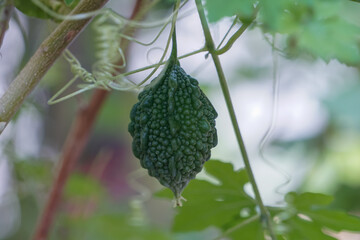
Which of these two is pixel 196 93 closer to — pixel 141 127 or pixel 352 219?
pixel 141 127

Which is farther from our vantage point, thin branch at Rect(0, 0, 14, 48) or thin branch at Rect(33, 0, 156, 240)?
thin branch at Rect(33, 0, 156, 240)

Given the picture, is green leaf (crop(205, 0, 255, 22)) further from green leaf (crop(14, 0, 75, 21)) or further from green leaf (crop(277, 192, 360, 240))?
green leaf (crop(277, 192, 360, 240))

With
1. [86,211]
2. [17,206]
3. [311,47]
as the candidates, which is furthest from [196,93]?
[17,206]

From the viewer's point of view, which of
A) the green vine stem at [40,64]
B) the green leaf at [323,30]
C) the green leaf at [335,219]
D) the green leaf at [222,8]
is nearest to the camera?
the green leaf at [222,8]

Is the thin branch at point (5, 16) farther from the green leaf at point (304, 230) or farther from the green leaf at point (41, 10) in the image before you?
the green leaf at point (304, 230)

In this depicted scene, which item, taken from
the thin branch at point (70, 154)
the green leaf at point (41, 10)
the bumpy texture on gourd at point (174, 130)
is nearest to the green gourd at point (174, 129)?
the bumpy texture on gourd at point (174, 130)

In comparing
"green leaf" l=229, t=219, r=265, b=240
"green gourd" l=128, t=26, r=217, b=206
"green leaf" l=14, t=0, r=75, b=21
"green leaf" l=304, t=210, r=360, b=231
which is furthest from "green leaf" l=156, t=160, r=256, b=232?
"green leaf" l=14, t=0, r=75, b=21
